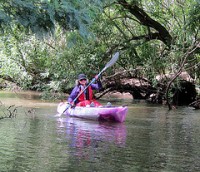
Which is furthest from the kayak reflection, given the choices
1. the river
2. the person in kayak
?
the person in kayak

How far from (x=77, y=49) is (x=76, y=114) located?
3255 millimetres

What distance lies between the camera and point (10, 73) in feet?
51.2

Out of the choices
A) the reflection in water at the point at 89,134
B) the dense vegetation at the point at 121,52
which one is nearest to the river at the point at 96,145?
the reflection in water at the point at 89,134

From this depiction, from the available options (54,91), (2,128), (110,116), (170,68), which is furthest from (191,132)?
(54,91)

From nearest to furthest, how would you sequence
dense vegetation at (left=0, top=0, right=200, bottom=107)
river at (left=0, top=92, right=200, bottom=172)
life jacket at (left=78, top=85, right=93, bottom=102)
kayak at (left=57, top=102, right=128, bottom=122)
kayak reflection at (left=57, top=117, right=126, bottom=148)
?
river at (left=0, top=92, right=200, bottom=172) → kayak reflection at (left=57, top=117, right=126, bottom=148) → kayak at (left=57, top=102, right=128, bottom=122) → life jacket at (left=78, top=85, right=93, bottom=102) → dense vegetation at (left=0, top=0, right=200, bottom=107)

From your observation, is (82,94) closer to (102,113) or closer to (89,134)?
(102,113)

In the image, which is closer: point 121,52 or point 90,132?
point 90,132

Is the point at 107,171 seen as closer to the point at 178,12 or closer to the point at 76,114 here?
the point at 76,114

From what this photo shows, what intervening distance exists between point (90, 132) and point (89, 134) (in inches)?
14.8

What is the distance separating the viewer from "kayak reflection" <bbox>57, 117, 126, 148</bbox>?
7628mm

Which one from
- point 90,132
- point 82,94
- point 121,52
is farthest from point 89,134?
point 121,52

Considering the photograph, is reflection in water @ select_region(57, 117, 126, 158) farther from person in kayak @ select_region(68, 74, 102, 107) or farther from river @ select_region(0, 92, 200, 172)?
person in kayak @ select_region(68, 74, 102, 107)

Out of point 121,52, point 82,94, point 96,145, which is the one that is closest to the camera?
point 96,145

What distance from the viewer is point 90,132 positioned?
8.98 meters
